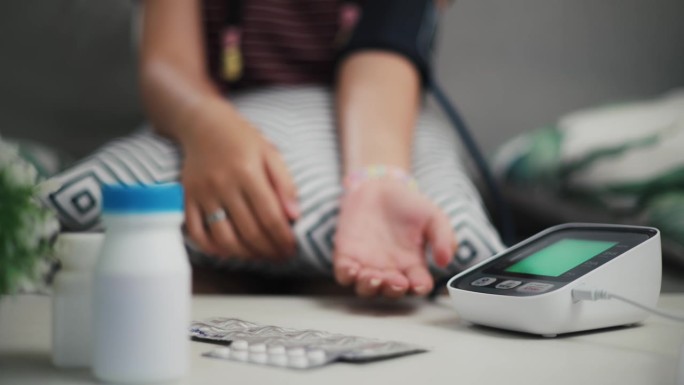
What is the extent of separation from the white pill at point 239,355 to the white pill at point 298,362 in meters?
0.03

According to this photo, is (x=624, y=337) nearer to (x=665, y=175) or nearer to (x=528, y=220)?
(x=665, y=175)

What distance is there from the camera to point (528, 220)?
1.25 m

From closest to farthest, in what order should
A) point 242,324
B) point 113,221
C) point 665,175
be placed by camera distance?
point 113,221, point 242,324, point 665,175

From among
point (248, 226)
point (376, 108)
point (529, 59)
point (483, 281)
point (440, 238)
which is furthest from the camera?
point (529, 59)

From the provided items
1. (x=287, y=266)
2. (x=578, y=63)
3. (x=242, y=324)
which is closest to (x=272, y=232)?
(x=287, y=266)

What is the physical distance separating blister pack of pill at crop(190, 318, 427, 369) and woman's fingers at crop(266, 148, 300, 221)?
0.92 feet

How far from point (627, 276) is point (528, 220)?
71 cm

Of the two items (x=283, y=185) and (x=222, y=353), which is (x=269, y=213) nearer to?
(x=283, y=185)

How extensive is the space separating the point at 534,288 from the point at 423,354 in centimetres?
11

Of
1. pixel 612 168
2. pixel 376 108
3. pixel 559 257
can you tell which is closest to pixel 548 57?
pixel 612 168

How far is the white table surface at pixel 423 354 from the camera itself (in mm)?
420

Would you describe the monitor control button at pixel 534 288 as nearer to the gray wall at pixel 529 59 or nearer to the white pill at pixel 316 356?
the white pill at pixel 316 356

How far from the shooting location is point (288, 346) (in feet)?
1.51

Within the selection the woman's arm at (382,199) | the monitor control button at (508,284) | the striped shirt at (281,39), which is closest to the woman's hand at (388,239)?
the woman's arm at (382,199)
